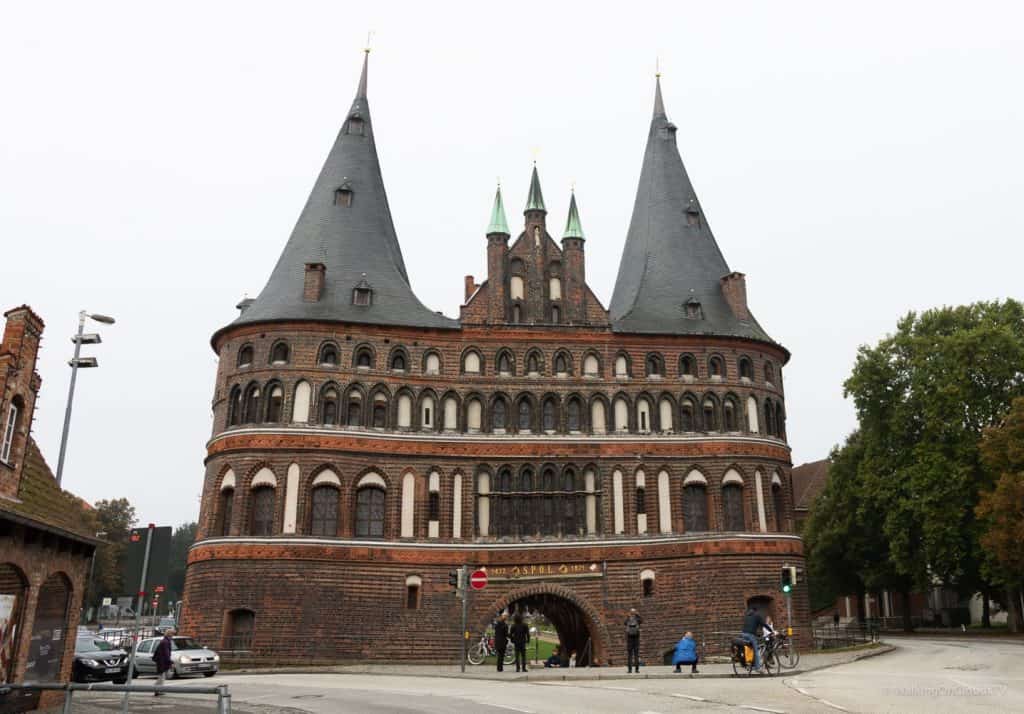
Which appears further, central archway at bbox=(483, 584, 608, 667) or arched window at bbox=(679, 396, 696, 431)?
arched window at bbox=(679, 396, 696, 431)

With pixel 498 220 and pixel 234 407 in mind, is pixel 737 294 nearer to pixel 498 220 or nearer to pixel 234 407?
pixel 498 220

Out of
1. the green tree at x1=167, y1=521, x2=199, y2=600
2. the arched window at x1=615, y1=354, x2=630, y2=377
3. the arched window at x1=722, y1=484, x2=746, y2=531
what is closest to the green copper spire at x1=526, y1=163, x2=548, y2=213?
the arched window at x1=615, y1=354, x2=630, y2=377

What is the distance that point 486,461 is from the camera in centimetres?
3506

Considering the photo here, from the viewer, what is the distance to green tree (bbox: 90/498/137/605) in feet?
257

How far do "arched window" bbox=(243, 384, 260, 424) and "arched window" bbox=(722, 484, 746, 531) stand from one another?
60.1 ft

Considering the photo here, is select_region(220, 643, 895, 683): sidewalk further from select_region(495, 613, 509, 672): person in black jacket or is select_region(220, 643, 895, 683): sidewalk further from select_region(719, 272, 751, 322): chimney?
select_region(719, 272, 751, 322): chimney

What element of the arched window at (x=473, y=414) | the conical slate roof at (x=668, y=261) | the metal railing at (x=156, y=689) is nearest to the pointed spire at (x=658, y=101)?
the conical slate roof at (x=668, y=261)

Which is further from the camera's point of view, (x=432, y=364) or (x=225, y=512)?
(x=432, y=364)

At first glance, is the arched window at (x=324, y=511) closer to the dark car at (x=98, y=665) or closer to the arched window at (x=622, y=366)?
the dark car at (x=98, y=665)

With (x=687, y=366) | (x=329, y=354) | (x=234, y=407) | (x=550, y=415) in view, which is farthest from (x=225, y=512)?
(x=687, y=366)

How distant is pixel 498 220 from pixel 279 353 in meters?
10.5

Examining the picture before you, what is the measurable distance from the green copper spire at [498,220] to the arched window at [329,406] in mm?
9352

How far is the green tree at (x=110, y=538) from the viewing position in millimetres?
78438

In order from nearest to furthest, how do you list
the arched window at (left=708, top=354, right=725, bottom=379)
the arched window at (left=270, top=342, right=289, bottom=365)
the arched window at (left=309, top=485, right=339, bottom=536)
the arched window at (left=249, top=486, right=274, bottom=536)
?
the arched window at (left=249, top=486, right=274, bottom=536) → the arched window at (left=309, top=485, right=339, bottom=536) → the arched window at (left=270, top=342, right=289, bottom=365) → the arched window at (left=708, top=354, right=725, bottom=379)
